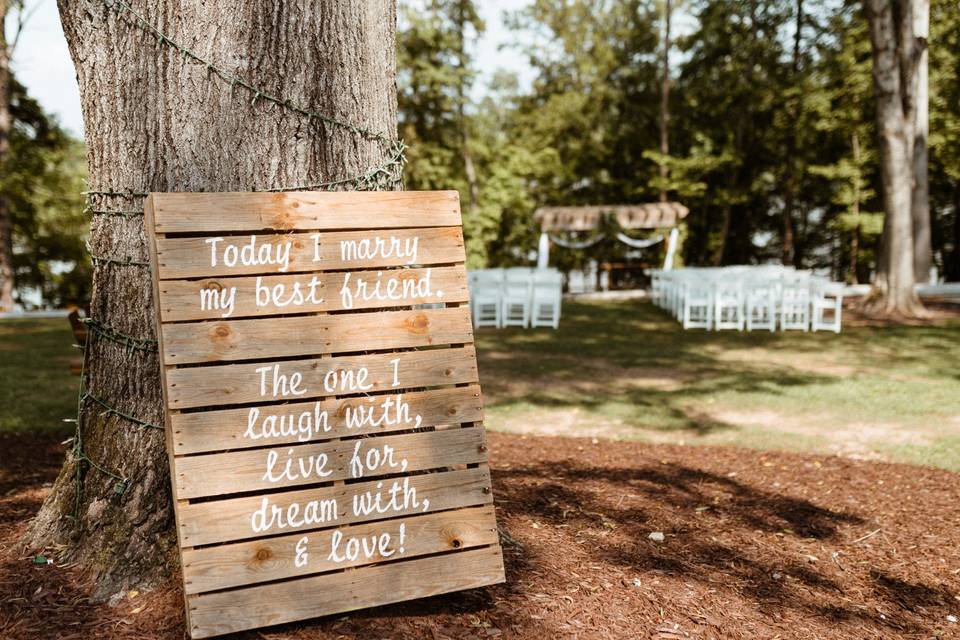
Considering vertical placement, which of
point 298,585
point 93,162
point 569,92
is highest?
point 569,92

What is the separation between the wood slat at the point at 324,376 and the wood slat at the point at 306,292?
19cm

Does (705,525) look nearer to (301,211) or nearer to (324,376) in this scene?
(324,376)

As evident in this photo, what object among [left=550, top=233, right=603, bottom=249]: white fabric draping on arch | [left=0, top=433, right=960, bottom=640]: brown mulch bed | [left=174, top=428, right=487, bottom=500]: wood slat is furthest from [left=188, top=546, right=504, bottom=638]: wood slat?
[left=550, top=233, right=603, bottom=249]: white fabric draping on arch

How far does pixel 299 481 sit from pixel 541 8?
33809 mm

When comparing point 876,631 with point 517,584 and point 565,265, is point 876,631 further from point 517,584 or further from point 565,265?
point 565,265

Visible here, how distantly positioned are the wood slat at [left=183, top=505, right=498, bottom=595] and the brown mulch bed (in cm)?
26

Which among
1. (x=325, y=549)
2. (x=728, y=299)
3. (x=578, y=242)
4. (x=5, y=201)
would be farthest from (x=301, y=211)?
(x=578, y=242)

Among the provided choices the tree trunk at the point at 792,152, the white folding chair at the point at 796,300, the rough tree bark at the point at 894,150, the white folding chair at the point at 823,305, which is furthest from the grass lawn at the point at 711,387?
the tree trunk at the point at 792,152

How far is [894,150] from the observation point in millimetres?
16078

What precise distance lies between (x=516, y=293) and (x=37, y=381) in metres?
8.66

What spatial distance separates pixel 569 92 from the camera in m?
32.3

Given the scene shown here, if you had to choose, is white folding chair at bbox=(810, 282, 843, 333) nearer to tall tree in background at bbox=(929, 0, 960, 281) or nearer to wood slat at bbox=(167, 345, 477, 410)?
wood slat at bbox=(167, 345, 477, 410)

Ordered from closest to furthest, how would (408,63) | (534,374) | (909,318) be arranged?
(534,374) < (909,318) < (408,63)

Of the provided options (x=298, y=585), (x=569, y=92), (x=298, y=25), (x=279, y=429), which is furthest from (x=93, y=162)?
(x=569, y=92)
